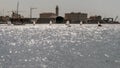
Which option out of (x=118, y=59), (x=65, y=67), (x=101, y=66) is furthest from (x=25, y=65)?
(x=118, y=59)

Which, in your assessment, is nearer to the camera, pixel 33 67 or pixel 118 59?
pixel 33 67

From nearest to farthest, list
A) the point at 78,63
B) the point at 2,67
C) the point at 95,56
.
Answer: the point at 2,67
the point at 78,63
the point at 95,56

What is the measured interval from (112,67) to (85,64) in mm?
4095

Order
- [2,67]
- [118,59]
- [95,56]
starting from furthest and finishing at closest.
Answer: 1. [95,56]
2. [118,59]
3. [2,67]

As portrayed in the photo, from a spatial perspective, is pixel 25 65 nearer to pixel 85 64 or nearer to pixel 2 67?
pixel 2 67

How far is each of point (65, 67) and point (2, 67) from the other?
23.2ft

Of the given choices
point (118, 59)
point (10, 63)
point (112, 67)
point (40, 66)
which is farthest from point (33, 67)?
point (118, 59)

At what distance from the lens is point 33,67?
52719 millimetres

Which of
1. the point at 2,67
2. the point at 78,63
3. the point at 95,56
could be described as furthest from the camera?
the point at 95,56

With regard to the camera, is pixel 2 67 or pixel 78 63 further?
pixel 78 63

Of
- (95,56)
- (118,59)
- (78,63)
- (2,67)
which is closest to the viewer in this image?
(2,67)

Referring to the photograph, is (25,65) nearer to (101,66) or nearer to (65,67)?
(65,67)

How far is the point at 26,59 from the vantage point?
62.0 meters

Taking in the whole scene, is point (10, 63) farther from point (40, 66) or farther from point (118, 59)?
point (118, 59)
